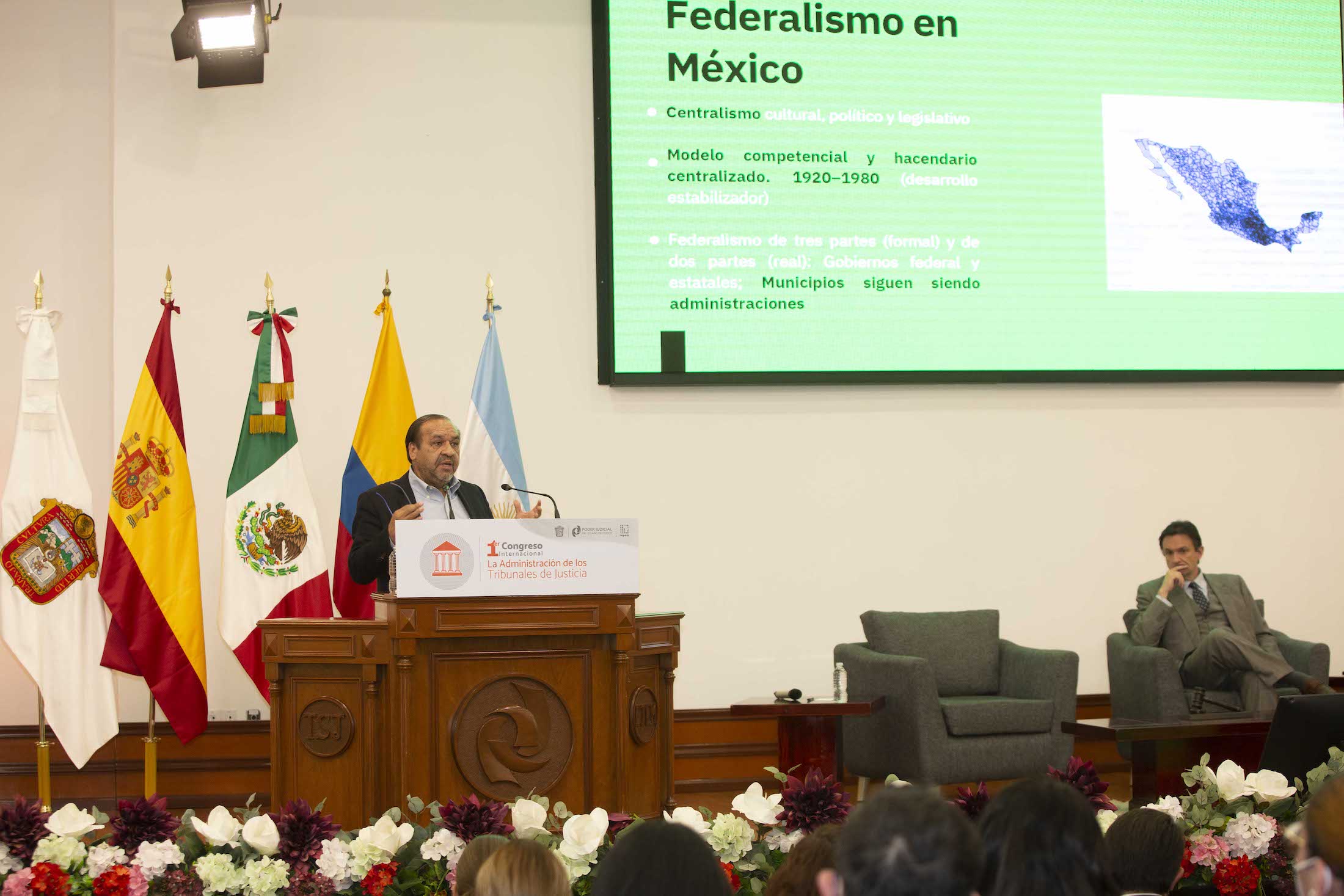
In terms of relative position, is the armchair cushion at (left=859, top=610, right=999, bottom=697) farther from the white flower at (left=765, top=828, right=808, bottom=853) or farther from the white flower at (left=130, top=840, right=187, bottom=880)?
the white flower at (left=130, top=840, right=187, bottom=880)

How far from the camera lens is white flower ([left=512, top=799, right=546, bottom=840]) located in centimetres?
296

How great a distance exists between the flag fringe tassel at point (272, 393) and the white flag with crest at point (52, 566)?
2.41ft

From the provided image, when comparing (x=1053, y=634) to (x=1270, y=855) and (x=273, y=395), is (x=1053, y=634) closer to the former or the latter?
(x=1270, y=855)

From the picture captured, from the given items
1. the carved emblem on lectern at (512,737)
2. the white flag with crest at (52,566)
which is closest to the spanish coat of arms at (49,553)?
the white flag with crest at (52,566)

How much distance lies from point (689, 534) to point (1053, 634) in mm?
1880

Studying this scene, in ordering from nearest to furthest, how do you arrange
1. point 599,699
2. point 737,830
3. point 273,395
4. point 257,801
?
point 737,830 < point 599,699 < point 273,395 < point 257,801

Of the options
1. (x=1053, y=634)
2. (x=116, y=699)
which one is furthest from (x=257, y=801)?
(x=1053, y=634)

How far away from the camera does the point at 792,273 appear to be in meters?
6.06

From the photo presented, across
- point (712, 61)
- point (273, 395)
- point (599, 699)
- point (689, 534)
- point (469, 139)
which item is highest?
point (712, 61)

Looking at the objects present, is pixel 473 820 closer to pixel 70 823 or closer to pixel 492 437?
pixel 70 823

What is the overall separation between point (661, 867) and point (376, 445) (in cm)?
406

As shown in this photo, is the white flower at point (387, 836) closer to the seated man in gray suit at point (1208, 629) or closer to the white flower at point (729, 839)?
the white flower at point (729, 839)

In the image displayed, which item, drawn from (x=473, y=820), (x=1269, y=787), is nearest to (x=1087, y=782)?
(x=1269, y=787)

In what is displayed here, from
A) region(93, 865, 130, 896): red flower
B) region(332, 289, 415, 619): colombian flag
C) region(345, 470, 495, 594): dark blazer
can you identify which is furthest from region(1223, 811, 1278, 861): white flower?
region(332, 289, 415, 619): colombian flag
